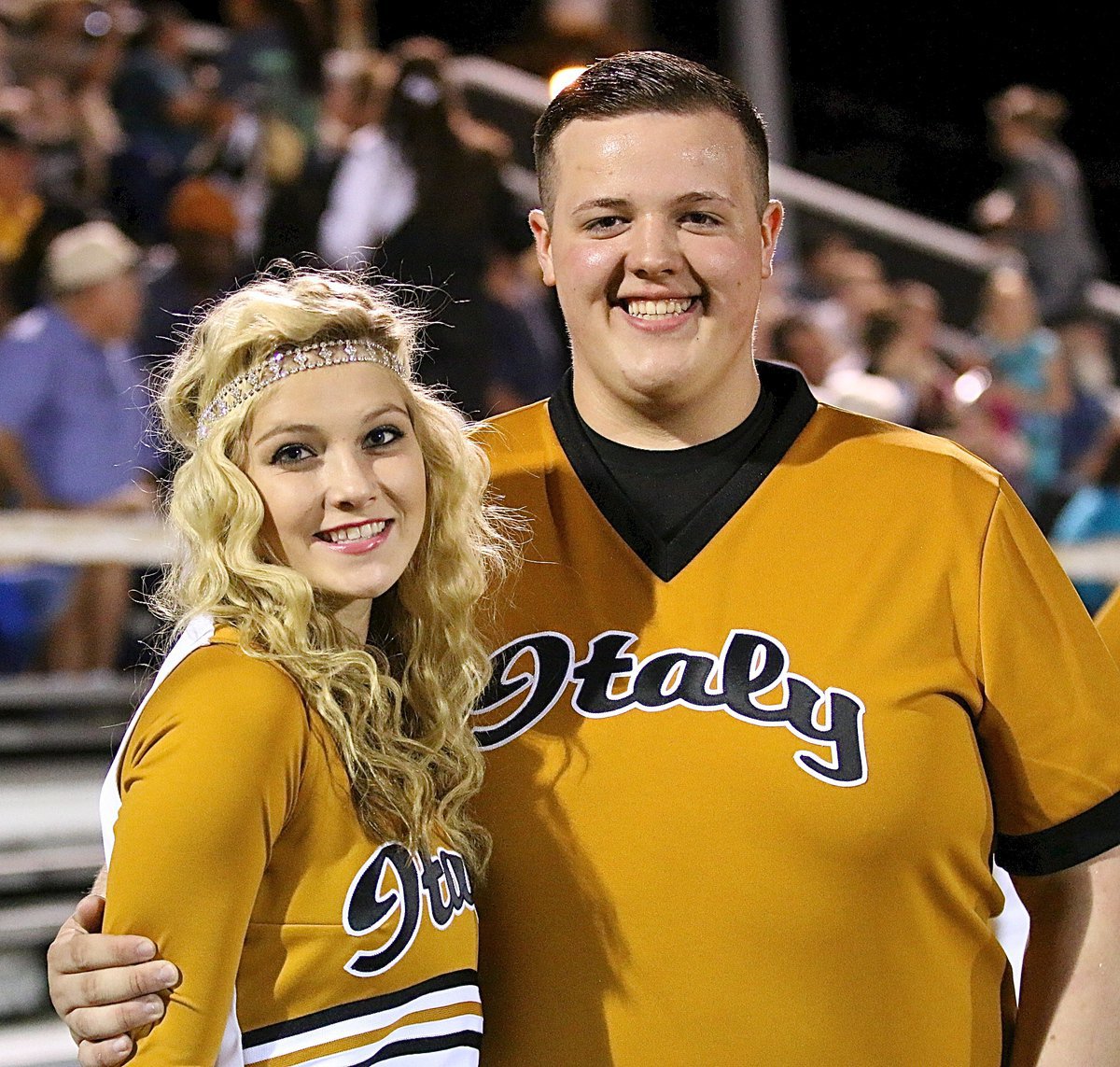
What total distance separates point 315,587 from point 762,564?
0.44 meters

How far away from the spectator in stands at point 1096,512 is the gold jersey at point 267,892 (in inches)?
193

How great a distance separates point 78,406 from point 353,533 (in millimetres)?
2897

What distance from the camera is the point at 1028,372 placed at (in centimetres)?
689

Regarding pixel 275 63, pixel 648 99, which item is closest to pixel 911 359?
pixel 275 63

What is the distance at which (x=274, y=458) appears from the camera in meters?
1.57

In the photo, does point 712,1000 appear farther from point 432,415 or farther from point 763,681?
point 432,415

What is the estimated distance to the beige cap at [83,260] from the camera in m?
4.21

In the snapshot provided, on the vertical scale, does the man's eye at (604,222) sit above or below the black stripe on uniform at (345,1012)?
above

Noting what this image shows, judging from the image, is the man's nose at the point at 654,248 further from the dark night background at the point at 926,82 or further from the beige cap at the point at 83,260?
the dark night background at the point at 926,82

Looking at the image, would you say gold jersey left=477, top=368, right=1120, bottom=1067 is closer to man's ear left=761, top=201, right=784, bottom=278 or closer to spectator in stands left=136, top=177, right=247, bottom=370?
man's ear left=761, top=201, right=784, bottom=278

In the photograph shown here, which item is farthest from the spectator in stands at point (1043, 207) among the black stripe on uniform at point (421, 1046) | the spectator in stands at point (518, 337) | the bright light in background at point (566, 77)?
the black stripe on uniform at point (421, 1046)

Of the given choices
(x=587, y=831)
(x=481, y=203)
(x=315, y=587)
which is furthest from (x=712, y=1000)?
(x=481, y=203)

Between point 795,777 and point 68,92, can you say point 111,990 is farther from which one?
point 68,92

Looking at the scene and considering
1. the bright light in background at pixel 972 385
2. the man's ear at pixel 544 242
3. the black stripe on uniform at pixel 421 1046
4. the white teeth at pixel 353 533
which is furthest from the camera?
the bright light in background at pixel 972 385
